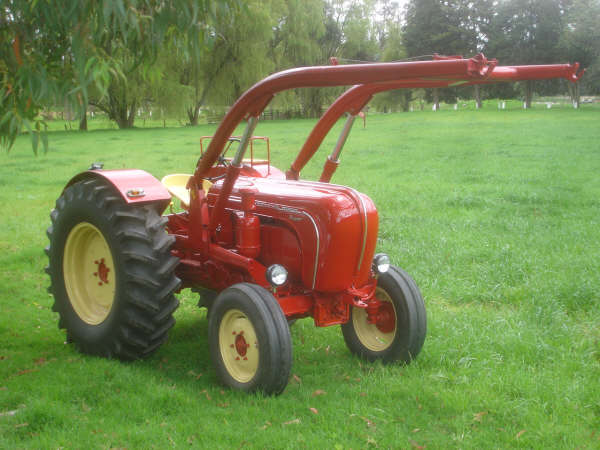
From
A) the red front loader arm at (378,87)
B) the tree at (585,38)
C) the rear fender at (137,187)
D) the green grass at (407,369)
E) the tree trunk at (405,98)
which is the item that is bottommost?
the green grass at (407,369)

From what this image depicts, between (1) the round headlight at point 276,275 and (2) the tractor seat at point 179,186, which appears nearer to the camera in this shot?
(1) the round headlight at point 276,275

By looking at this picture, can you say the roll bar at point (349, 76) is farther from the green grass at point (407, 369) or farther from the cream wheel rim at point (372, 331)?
the green grass at point (407, 369)

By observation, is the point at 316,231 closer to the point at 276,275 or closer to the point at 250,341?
the point at 276,275

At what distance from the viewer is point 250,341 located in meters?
3.61

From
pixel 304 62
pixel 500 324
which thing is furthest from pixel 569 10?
pixel 500 324

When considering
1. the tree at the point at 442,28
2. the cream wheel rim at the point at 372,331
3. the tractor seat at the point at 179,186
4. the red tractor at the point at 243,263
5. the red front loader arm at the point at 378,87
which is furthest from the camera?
the tree at the point at 442,28

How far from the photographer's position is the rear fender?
13.1 feet

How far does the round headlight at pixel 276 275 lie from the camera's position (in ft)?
12.0

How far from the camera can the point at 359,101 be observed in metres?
3.88

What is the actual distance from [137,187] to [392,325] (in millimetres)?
2025

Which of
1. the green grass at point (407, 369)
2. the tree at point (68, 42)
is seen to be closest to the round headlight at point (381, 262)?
the green grass at point (407, 369)

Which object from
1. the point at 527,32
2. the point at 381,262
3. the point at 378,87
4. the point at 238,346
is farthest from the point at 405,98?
the point at 238,346

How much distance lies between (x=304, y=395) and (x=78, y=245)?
210 centimetres

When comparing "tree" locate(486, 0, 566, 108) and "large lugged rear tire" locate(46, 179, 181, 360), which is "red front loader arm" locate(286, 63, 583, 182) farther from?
"tree" locate(486, 0, 566, 108)
